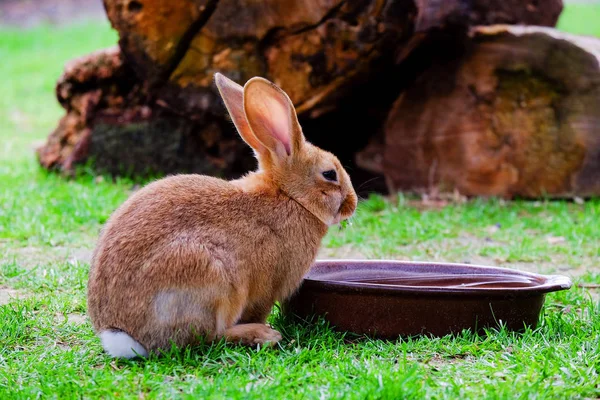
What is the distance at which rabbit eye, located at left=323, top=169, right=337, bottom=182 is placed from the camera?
3910 mm

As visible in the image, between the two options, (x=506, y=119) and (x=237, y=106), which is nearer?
(x=237, y=106)

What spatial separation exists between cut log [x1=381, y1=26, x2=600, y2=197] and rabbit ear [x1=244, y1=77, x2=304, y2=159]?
11.7 ft

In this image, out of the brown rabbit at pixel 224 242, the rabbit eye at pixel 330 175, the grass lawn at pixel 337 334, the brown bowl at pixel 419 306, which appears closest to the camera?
the grass lawn at pixel 337 334

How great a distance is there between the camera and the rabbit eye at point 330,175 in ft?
12.8

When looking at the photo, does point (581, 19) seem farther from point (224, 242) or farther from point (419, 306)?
point (224, 242)

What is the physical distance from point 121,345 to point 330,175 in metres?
1.19

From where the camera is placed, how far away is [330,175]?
392 centimetres

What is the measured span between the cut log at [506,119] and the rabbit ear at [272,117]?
3.56 m

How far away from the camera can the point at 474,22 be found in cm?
729

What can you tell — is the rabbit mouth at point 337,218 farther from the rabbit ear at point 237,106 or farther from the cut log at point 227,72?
the cut log at point 227,72

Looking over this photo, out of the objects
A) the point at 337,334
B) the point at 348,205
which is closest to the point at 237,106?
the point at 348,205

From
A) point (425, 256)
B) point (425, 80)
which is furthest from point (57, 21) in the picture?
point (425, 256)

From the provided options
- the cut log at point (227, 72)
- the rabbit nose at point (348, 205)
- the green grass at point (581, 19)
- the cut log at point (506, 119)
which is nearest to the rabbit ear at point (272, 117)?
the rabbit nose at point (348, 205)

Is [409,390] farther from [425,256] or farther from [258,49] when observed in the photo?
[258,49]
